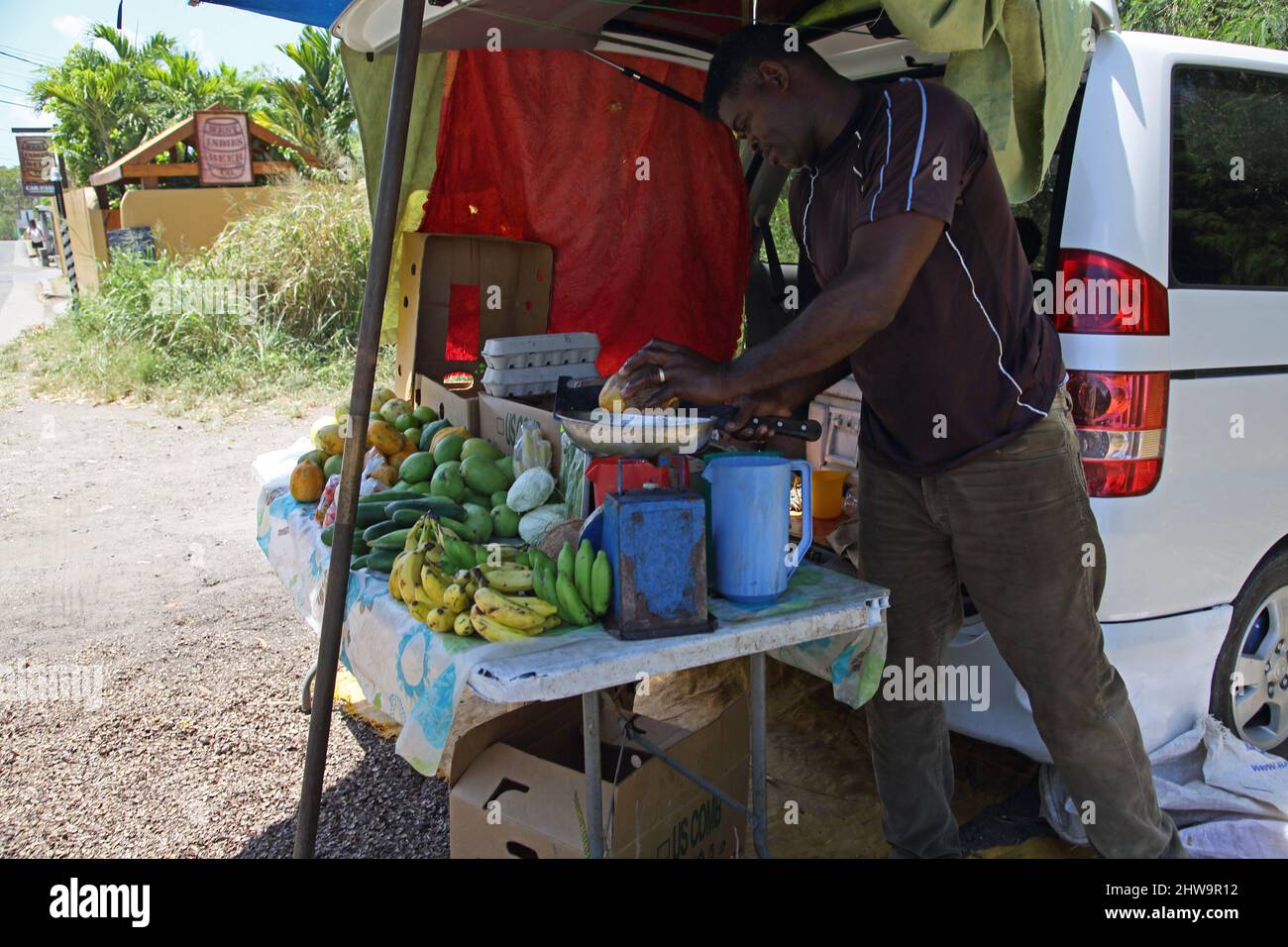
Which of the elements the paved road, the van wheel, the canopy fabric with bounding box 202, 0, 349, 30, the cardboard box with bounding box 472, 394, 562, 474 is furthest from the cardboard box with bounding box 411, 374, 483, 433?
the paved road

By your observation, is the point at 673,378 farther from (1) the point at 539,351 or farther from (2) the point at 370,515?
(1) the point at 539,351

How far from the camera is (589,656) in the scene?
6.27 ft

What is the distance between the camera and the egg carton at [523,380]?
3369mm

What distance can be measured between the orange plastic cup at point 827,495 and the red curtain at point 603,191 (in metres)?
1.31

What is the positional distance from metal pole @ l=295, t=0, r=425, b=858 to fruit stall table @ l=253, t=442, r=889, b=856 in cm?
8

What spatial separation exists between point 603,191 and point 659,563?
264 cm

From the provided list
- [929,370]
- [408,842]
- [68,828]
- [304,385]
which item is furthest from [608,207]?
[304,385]

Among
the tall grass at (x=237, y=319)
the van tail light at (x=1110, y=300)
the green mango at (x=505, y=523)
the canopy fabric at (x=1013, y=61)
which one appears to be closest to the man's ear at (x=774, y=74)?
the canopy fabric at (x=1013, y=61)

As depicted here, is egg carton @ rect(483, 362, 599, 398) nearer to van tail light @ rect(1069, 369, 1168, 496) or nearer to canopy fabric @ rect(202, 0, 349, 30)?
canopy fabric @ rect(202, 0, 349, 30)

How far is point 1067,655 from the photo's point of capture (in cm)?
225

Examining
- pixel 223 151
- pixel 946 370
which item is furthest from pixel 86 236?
pixel 946 370

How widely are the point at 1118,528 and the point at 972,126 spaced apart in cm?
113

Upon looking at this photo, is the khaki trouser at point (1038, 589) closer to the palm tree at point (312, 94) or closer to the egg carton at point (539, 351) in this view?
the egg carton at point (539, 351)
